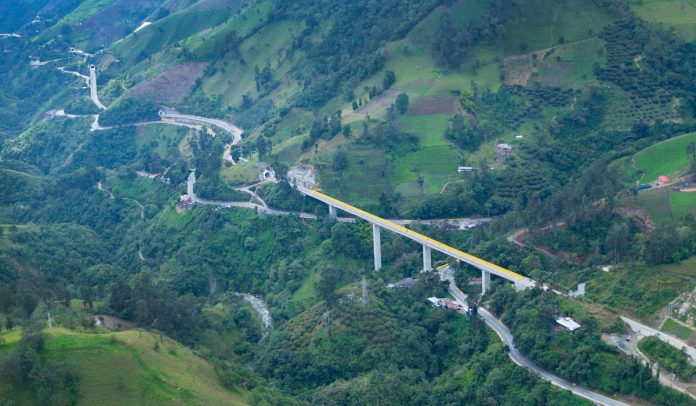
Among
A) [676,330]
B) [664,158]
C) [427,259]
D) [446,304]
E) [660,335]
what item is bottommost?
[446,304]

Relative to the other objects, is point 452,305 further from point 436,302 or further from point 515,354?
point 515,354

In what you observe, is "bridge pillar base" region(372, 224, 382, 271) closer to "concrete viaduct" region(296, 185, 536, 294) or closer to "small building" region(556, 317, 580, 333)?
"concrete viaduct" region(296, 185, 536, 294)

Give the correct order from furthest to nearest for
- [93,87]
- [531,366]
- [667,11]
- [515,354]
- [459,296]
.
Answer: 1. [93,87]
2. [667,11]
3. [459,296]
4. [515,354]
5. [531,366]

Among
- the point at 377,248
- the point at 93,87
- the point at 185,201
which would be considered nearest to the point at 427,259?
the point at 377,248

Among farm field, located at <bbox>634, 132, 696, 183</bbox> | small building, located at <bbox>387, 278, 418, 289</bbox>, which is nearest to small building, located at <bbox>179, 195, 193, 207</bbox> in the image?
small building, located at <bbox>387, 278, 418, 289</bbox>

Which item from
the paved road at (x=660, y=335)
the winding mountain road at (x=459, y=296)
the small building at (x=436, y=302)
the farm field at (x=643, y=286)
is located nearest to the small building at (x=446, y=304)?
the small building at (x=436, y=302)

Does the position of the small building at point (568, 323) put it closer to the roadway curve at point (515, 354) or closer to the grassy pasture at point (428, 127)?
the roadway curve at point (515, 354)

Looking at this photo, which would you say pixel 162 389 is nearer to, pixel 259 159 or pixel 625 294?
pixel 625 294

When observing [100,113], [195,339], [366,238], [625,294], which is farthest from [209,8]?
[625,294]
